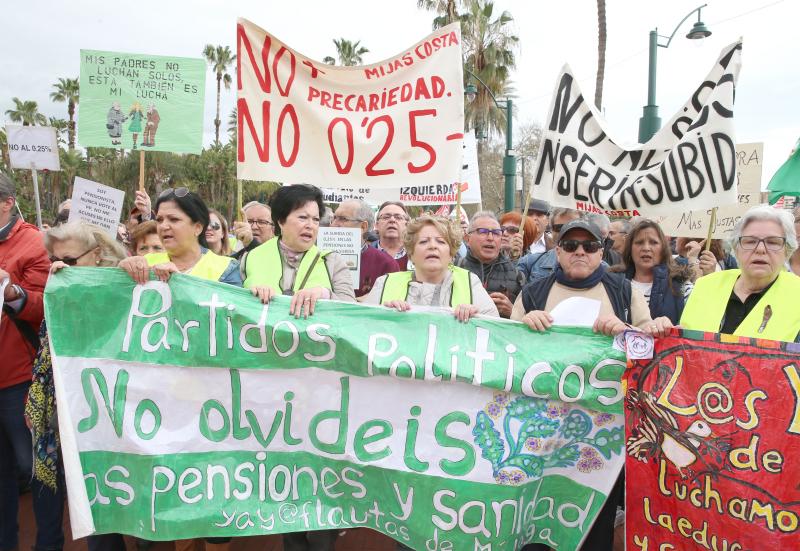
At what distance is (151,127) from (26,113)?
41.8 m

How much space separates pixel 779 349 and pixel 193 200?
9.22 ft

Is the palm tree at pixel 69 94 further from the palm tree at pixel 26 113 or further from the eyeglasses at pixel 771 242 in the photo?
the eyeglasses at pixel 771 242

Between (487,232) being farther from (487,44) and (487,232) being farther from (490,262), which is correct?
(487,44)

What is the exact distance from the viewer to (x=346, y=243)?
4.68m

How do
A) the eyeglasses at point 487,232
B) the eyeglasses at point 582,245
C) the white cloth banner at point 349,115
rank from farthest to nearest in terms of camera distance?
the eyeglasses at point 487,232 < the white cloth banner at point 349,115 < the eyeglasses at point 582,245

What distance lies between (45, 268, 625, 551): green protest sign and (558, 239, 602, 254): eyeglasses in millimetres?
513

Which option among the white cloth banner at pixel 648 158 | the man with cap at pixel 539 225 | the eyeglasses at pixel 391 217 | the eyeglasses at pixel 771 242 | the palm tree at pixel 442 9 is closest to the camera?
the eyeglasses at pixel 771 242

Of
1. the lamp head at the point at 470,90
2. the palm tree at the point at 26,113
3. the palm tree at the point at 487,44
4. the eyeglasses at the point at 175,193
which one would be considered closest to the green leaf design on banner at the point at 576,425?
the eyeglasses at the point at 175,193

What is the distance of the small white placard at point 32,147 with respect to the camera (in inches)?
243

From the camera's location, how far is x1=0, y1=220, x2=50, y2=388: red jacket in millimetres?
3109

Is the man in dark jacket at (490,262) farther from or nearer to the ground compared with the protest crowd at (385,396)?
farther from the ground

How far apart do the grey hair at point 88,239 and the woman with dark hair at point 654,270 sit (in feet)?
10.4

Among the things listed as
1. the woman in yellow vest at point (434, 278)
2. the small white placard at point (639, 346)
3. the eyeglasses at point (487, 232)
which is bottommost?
the small white placard at point (639, 346)

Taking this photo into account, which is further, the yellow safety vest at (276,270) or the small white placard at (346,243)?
the small white placard at (346,243)
